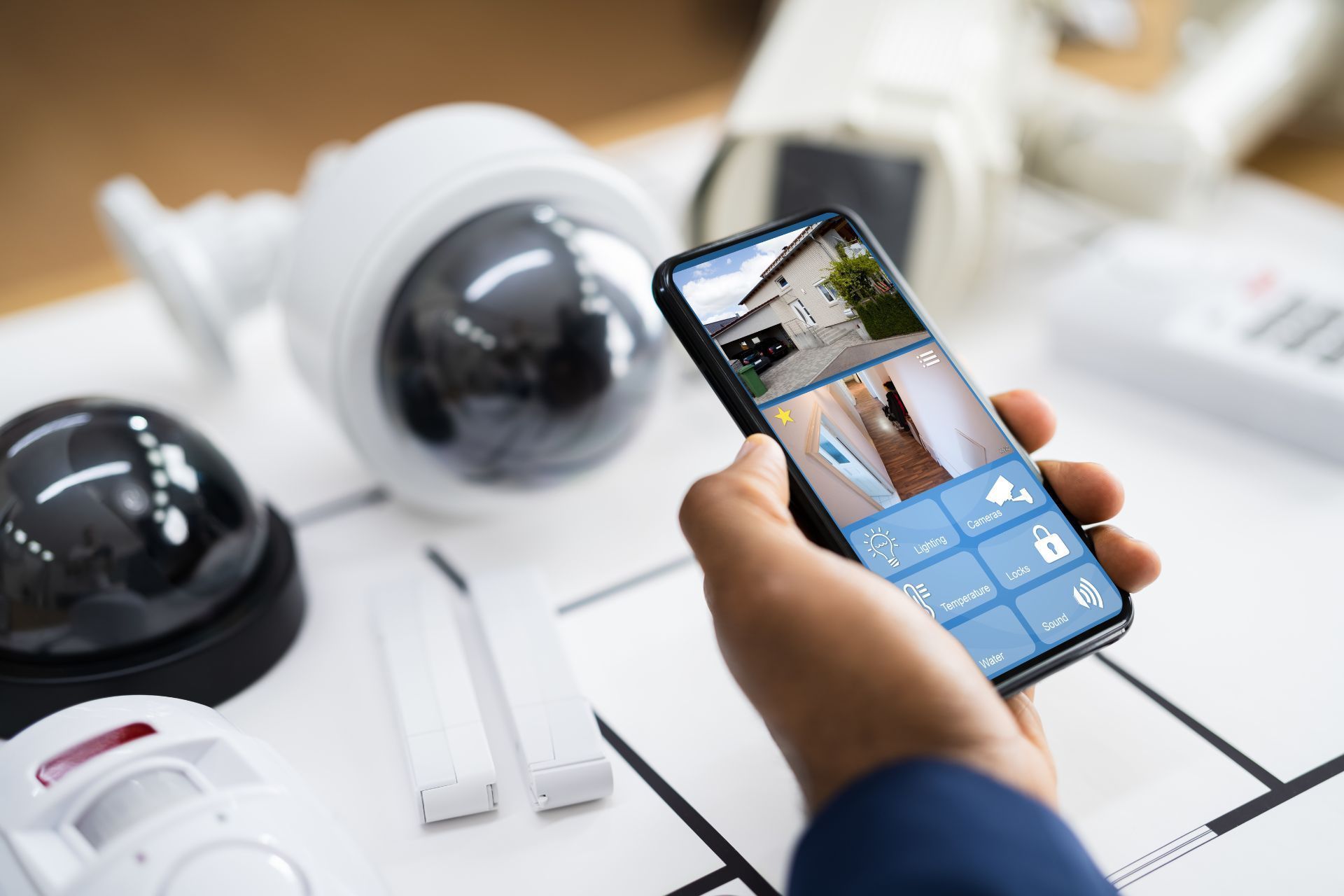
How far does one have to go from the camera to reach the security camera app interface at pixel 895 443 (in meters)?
0.37

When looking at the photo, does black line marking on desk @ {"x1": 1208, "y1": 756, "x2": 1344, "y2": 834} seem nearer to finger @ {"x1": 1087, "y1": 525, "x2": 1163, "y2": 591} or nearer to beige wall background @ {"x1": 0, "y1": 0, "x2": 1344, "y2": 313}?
finger @ {"x1": 1087, "y1": 525, "x2": 1163, "y2": 591}

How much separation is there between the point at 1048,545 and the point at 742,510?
122 mm

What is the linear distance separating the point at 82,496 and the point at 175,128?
49.4 inches

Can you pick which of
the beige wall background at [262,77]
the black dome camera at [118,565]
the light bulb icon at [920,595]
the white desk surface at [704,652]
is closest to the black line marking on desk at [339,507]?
the white desk surface at [704,652]

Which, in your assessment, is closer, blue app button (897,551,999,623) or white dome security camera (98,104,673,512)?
blue app button (897,551,999,623)

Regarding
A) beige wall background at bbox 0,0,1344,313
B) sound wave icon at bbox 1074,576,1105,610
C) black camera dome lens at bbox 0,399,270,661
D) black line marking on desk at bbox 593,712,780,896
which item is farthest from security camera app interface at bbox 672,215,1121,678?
beige wall background at bbox 0,0,1344,313

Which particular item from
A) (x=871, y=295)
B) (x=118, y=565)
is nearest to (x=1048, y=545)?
(x=871, y=295)

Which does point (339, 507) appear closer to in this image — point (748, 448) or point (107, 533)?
point (107, 533)

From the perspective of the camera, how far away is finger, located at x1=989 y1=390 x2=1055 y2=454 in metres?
0.43

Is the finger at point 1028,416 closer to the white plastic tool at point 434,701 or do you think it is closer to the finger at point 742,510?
the finger at point 742,510

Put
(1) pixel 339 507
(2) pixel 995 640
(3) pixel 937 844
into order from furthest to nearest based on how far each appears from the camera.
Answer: (1) pixel 339 507
(2) pixel 995 640
(3) pixel 937 844

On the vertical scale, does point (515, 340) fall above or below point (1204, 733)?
above

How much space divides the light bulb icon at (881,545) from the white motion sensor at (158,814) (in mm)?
187

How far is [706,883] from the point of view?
36 centimetres
